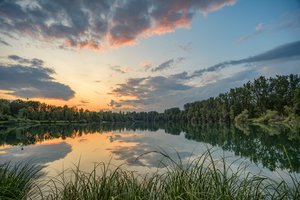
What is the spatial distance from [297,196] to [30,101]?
177 m

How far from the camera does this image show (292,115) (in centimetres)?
6500

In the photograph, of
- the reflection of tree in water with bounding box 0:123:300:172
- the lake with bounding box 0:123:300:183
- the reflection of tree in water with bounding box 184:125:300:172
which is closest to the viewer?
the lake with bounding box 0:123:300:183

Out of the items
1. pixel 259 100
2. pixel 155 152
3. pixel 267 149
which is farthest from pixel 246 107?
pixel 155 152

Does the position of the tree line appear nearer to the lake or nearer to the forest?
the forest

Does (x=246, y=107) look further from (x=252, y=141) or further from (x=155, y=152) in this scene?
(x=155, y=152)

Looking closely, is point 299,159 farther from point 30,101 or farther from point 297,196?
point 30,101

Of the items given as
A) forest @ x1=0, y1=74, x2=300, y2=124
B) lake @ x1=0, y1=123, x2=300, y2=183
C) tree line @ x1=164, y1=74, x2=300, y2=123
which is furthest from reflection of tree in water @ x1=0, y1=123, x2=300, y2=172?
tree line @ x1=164, y1=74, x2=300, y2=123

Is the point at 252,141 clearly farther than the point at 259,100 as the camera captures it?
No

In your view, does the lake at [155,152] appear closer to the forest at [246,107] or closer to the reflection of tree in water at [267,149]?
the reflection of tree in water at [267,149]

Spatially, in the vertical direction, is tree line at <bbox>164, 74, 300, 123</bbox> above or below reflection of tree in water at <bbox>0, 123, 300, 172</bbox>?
above

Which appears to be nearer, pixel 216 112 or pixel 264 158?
pixel 264 158

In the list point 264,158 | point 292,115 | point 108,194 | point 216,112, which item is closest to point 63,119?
point 216,112

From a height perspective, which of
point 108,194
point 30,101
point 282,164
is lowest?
point 282,164

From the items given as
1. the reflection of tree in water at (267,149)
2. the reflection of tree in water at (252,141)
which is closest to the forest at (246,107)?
the reflection of tree in water at (252,141)
